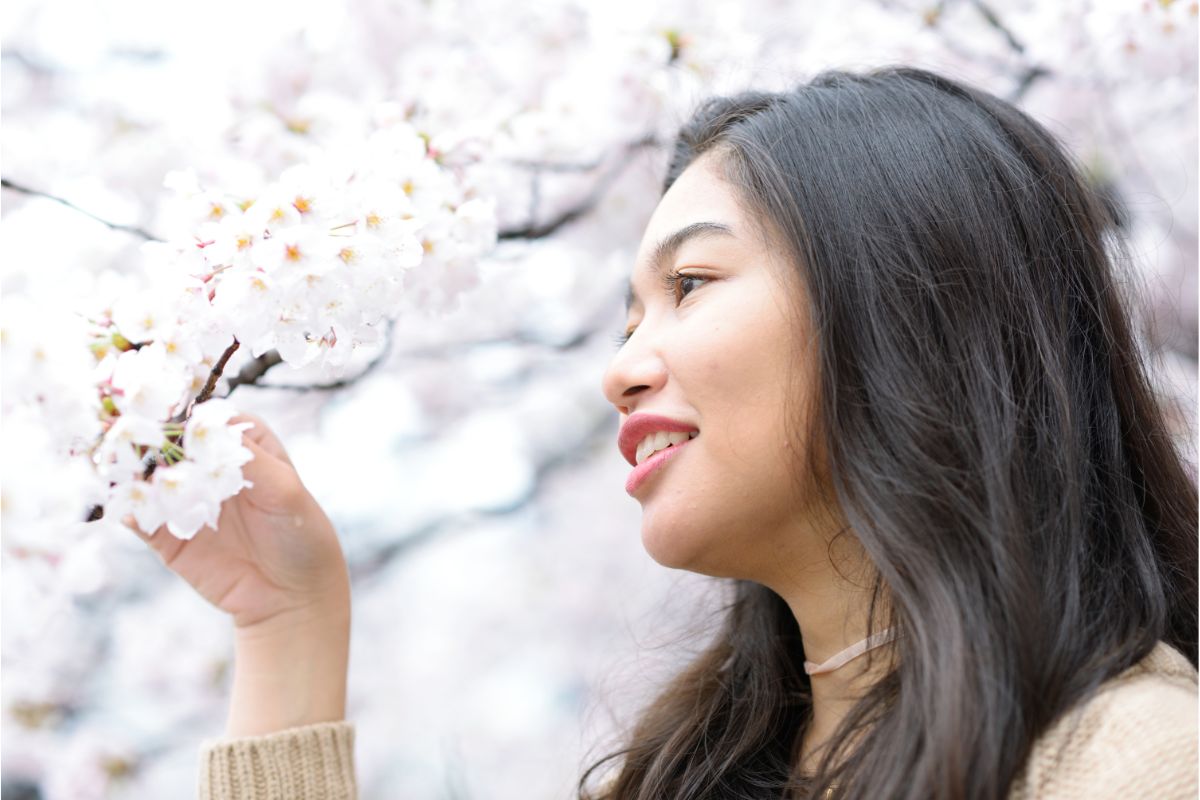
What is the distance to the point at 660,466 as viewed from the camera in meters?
1.25

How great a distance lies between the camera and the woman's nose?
4.14 ft

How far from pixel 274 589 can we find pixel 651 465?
1.90 feet

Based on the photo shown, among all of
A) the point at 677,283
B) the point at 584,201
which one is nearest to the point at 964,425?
the point at 677,283

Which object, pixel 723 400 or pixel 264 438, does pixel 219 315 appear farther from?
pixel 723 400

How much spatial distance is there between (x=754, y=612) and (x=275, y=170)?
1.26 m

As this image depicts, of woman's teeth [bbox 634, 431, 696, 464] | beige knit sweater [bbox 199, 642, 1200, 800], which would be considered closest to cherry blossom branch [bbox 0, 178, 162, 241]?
woman's teeth [bbox 634, 431, 696, 464]

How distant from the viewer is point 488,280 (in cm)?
256

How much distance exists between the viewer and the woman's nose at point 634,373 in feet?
4.14

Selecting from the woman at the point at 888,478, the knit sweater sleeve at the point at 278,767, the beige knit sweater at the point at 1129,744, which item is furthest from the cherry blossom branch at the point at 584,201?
the beige knit sweater at the point at 1129,744

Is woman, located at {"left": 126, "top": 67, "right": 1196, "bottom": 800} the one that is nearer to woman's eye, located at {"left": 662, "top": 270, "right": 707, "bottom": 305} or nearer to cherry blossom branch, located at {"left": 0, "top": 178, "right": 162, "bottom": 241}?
woman's eye, located at {"left": 662, "top": 270, "right": 707, "bottom": 305}

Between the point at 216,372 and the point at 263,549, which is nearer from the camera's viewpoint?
the point at 216,372

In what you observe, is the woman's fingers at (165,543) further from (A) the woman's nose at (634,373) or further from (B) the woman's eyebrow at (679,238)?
(B) the woman's eyebrow at (679,238)

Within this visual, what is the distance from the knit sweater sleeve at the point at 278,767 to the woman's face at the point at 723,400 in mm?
551

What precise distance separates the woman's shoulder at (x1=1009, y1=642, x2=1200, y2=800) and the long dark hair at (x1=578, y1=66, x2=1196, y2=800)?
0.02 m
